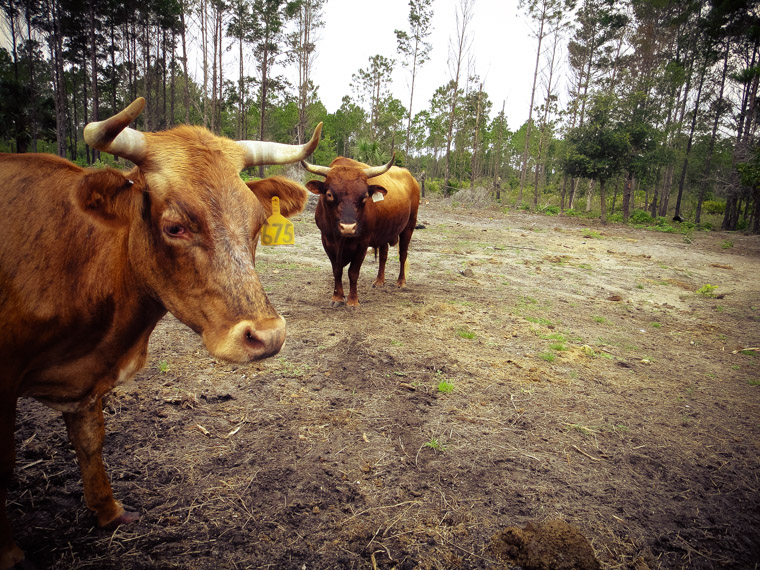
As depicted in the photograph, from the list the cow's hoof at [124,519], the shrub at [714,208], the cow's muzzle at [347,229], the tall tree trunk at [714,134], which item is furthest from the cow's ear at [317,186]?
the shrub at [714,208]

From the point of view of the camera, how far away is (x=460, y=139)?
156 ft

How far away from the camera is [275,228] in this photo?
8.70ft

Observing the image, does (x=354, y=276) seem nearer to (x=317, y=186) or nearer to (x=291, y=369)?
(x=317, y=186)

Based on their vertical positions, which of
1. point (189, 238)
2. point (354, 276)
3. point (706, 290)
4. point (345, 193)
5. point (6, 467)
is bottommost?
point (706, 290)

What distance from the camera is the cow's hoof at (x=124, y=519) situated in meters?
2.01

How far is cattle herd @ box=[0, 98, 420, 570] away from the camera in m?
1.63

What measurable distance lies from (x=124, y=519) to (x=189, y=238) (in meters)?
1.57

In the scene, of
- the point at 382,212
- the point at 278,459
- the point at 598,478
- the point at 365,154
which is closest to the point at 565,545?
the point at 598,478

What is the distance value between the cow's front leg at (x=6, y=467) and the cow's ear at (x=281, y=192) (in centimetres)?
156

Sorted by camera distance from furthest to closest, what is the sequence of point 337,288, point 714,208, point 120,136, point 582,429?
point 714,208 < point 337,288 < point 582,429 < point 120,136

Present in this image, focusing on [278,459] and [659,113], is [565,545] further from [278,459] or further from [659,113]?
[659,113]

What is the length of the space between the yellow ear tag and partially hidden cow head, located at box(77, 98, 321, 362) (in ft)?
2.26

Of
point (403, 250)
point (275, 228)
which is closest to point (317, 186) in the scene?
point (403, 250)

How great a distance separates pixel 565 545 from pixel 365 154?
25.4 metres
